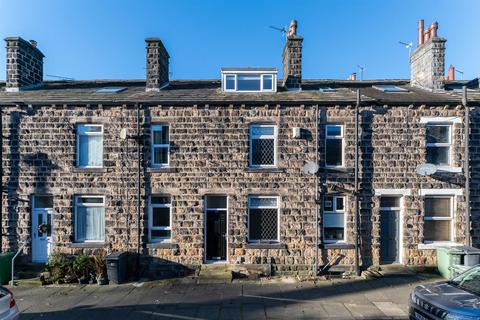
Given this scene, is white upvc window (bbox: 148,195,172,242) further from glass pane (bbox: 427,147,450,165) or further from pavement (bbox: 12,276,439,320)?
glass pane (bbox: 427,147,450,165)

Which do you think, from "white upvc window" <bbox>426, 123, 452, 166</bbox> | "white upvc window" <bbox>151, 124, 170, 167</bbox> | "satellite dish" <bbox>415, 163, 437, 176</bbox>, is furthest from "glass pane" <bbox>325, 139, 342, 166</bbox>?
"white upvc window" <bbox>151, 124, 170, 167</bbox>

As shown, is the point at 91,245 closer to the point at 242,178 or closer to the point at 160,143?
the point at 160,143

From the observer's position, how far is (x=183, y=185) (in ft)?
36.7

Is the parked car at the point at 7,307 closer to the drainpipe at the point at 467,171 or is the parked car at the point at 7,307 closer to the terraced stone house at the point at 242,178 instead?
the terraced stone house at the point at 242,178

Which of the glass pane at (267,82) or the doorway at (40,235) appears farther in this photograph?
the glass pane at (267,82)

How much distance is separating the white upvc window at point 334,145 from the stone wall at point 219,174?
9.7 inches

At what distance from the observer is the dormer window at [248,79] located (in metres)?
12.6

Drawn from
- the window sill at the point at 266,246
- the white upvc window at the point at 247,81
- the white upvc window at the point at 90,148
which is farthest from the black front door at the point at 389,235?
the white upvc window at the point at 90,148

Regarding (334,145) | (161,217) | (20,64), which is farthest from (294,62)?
(20,64)

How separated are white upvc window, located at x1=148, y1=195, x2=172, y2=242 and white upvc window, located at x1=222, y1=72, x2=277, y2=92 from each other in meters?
4.97

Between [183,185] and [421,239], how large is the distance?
8427mm

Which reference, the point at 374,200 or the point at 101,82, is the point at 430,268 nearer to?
the point at 374,200

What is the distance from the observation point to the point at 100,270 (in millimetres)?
10219

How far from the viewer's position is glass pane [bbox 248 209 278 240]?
37.1 ft
